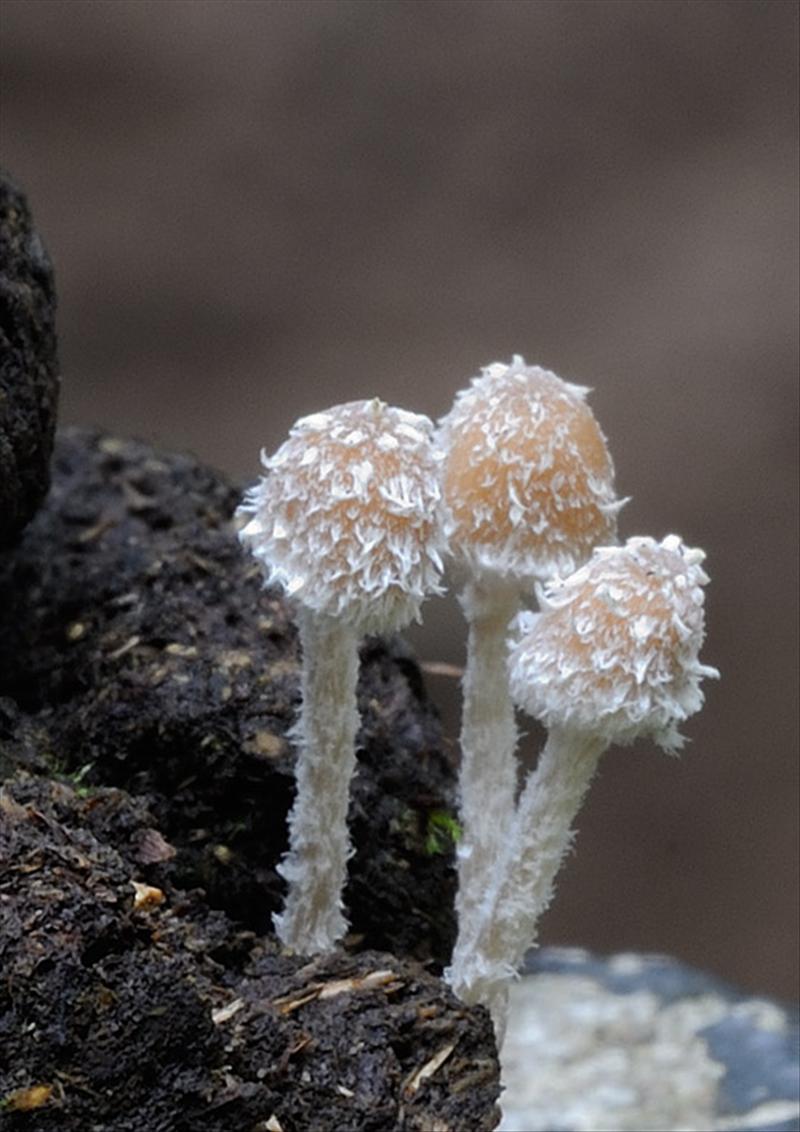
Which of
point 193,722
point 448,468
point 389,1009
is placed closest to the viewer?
point 389,1009

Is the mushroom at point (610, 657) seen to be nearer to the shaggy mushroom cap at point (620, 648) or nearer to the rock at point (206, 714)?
the shaggy mushroom cap at point (620, 648)

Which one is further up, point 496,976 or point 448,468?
point 448,468

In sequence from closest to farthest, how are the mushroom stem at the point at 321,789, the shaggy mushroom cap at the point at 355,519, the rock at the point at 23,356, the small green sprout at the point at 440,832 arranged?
the shaggy mushroom cap at the point at 355,519, the mushroom stem at the point at 321,789, the rock at the point at 23,356, the small green sprout at the point at 440,832

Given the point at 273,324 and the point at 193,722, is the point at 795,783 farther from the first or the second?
the point at 193,722

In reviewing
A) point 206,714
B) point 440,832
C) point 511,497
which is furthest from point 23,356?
point 440,832

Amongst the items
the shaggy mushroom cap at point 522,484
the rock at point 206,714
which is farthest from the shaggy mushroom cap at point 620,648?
the rock at point 206,714

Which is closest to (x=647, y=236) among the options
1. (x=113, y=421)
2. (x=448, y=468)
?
(x=113, y=421)

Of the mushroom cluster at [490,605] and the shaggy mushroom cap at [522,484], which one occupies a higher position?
the shaggy mushroom cap at [522,484]

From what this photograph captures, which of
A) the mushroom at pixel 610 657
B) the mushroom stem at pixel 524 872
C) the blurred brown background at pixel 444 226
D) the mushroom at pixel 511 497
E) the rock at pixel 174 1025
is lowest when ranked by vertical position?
the rock at pixel 174 1025
